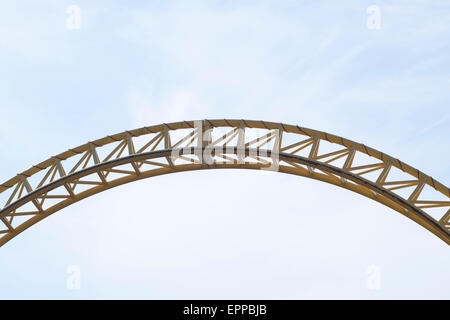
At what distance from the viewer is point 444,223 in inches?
651

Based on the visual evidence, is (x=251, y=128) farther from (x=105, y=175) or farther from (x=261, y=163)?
(x=105, y=175)

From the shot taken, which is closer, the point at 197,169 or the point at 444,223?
the point at 444,223

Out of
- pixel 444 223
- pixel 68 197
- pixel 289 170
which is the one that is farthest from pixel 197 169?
pixel 444 223

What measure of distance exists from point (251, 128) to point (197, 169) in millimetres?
2218

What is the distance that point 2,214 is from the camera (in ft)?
61.4

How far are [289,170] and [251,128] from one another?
5.89ft
